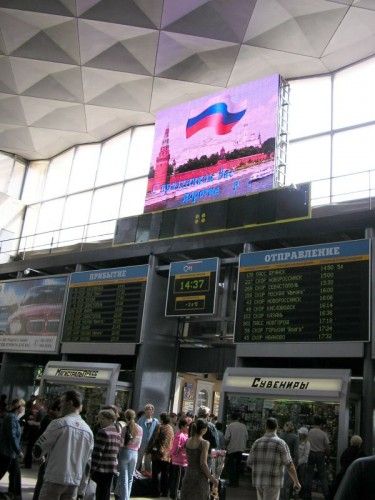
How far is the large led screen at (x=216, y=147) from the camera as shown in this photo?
16.1 m

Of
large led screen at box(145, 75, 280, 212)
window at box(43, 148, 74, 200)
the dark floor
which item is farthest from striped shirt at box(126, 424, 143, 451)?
window at box(43, 148, 74, 200)

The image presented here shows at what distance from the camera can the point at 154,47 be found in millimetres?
17312

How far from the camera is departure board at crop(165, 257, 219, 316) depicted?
41.1 feet

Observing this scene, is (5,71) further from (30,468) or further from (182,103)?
(30,468)

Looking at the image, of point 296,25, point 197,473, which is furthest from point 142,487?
point 296,25

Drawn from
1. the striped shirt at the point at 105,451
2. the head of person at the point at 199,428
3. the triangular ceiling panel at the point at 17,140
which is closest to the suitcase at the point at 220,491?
the striped shirt at the point at 105,451

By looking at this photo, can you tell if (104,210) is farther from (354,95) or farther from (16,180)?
(354,95)

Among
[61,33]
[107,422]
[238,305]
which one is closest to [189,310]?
[238,305]

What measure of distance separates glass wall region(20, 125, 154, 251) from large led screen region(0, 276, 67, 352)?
11.1 feet

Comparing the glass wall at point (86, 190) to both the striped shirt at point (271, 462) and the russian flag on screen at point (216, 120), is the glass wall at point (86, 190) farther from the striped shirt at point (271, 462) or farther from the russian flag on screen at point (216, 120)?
the striped shirt at point (271, 462)

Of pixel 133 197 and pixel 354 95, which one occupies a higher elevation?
pixel 354 95

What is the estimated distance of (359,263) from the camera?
10.3 metres

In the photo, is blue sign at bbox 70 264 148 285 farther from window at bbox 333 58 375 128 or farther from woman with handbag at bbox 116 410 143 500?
window at bbox 333 58 375 128

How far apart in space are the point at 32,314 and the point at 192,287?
21.4ft
